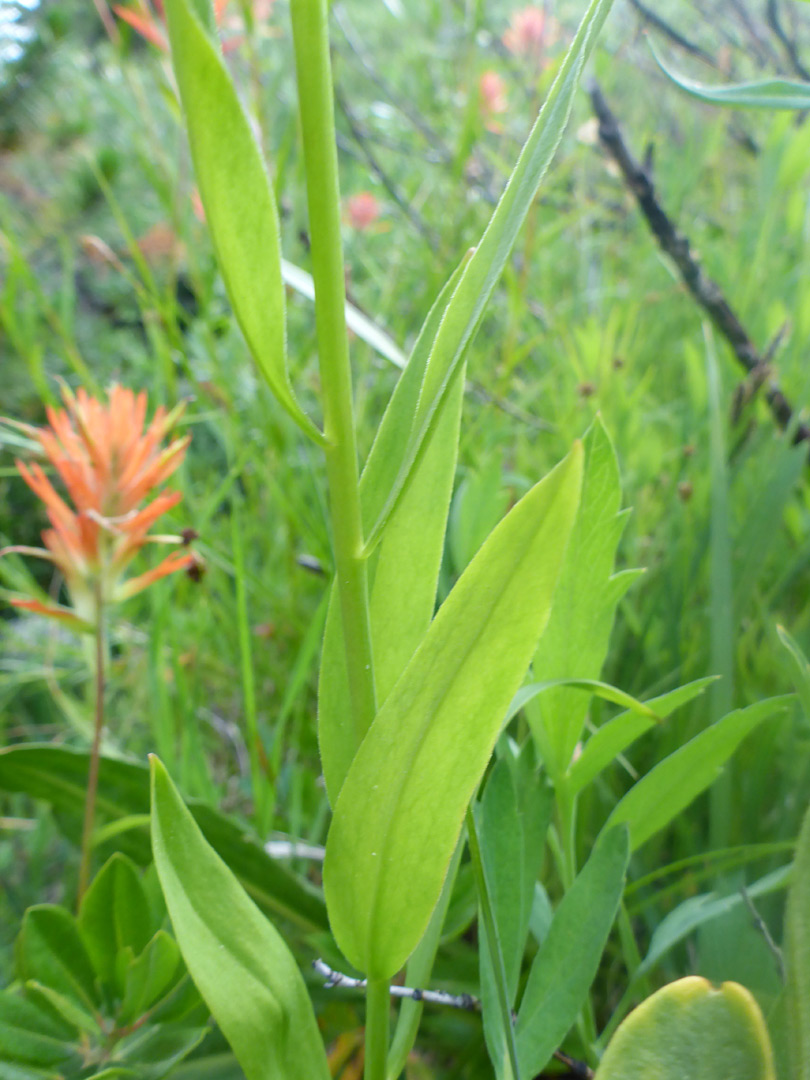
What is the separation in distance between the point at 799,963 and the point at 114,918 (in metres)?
0.25

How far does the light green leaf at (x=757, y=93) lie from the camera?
292 mm

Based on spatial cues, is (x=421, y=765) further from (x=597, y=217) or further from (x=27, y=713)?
(x=597, y=217)

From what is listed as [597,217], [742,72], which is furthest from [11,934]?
[742,72]

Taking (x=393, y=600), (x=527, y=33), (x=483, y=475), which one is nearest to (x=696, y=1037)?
(x=393, y=600)

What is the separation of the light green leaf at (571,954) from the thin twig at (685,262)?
450 mm

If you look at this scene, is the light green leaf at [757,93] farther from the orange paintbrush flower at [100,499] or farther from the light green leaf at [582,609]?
the orange paintbrush flower at [100,499]

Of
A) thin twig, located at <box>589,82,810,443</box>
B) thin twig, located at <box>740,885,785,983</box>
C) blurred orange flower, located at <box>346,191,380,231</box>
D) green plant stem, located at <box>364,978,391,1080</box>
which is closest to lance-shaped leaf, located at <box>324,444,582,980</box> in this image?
green plant stem, located at <box>364,978,391,1080</box>

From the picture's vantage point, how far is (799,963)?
19cm

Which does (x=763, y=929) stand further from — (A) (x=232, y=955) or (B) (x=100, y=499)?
(B) (x=100, y=499)

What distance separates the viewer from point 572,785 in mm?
295

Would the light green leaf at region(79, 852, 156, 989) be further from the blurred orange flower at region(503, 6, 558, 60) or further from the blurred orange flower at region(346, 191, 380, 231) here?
the blurred orange flower at region(503, 6, 558, 60)

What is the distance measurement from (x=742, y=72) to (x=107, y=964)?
6.13 feet

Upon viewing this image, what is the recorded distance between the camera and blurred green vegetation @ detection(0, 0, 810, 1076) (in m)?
0.42

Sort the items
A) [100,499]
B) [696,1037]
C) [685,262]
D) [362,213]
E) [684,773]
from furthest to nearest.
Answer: [362,213] < [685,262] < [100,499] < [684,773] < [696,1037]
